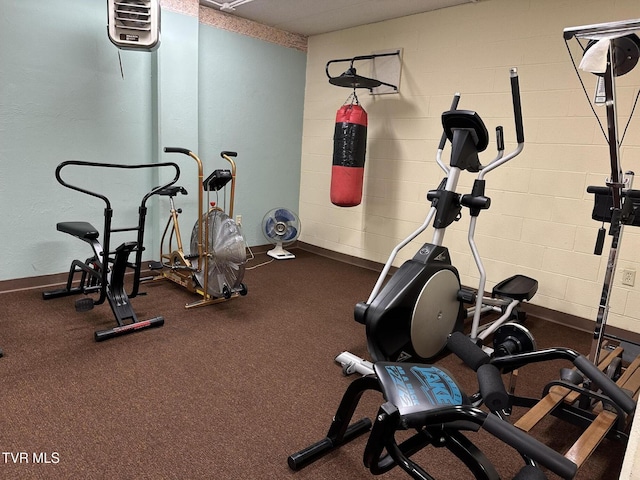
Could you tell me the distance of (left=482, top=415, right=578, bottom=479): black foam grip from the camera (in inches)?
37.8

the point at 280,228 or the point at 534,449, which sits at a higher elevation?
the point at 534,449

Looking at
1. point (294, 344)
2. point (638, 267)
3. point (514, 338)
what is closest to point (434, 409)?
point (514, 338)

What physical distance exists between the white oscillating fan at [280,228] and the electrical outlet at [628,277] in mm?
3217

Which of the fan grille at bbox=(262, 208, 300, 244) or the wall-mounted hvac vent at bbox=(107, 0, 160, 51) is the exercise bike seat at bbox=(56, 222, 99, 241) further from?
the fan grille at bbox=(262, 208, 300, 244)

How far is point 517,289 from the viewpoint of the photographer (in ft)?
10.3

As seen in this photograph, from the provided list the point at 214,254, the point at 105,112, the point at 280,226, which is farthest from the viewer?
the point at 280,226

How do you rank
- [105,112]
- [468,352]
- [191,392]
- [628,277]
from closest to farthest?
[468,352] → [191,392] → [628,277] → [105,112]

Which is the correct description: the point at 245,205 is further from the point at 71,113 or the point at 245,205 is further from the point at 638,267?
the point at 638,267

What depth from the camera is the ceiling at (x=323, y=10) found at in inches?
160

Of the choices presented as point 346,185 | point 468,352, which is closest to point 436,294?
point 468,352

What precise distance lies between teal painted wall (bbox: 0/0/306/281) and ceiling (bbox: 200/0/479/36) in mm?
306

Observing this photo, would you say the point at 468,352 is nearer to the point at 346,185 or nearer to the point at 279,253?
the point at 346,185

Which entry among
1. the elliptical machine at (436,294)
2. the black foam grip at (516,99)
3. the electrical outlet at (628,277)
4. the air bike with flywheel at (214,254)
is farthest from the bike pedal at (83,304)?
the electrical outlet at (628,277)

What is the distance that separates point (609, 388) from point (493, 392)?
15.6 inches
